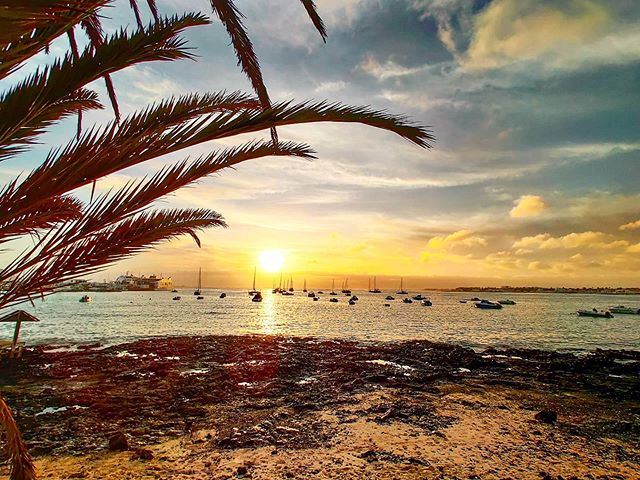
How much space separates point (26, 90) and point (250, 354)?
70.4 ft

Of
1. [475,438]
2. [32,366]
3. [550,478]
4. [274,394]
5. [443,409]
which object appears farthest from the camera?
[32,366]

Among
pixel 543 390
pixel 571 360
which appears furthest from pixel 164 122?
pixel 571 360

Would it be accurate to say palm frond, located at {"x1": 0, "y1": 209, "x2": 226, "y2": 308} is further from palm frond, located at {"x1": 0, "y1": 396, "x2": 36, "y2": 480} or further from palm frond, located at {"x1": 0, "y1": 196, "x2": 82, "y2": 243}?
palm frond, located at {"x1": 0, "y1": 396, "x2": 36, "y2": 480}

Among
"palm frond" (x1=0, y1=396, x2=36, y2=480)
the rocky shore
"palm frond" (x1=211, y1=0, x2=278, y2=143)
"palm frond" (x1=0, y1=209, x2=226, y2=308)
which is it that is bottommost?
the rocky shore

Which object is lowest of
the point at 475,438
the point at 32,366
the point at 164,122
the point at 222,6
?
the point at 32,366

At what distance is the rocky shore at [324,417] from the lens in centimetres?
767

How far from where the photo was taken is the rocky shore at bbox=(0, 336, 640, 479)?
7.67 m

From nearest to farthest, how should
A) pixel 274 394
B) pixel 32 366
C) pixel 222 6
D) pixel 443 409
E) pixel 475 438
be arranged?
pixel 222 6 < pixel 475 438 < pixel 443 409 < pixel 274 394 < pixel 32 366

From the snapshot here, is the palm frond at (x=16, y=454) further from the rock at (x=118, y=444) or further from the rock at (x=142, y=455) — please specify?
the rock at (x=118, y=444)

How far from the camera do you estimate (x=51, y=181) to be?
2541 mm

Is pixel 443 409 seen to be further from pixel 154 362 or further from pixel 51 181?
pixel 154 362

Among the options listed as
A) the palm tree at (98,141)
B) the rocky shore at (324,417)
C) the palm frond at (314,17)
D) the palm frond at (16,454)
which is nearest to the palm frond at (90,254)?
the palm tree at (98,141)

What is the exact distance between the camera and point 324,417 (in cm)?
1077

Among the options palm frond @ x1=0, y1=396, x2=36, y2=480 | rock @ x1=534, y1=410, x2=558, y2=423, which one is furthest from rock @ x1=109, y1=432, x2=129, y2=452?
rock @ x1=534, y1=410, x2=558, y2=423
